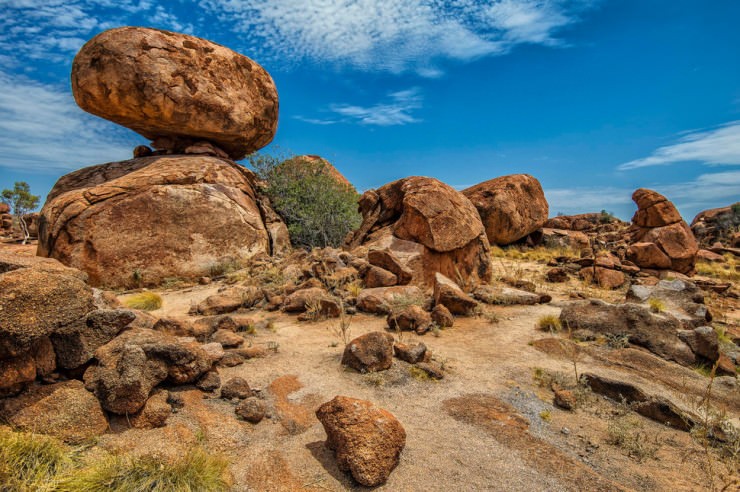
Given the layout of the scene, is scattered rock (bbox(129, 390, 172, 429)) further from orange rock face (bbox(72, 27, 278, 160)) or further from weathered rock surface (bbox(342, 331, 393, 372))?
orange rock face (bbox(72, 27, 278, 160))

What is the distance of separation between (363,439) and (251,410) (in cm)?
111

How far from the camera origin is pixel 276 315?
6.68m

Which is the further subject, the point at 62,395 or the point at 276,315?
the point at 276,315

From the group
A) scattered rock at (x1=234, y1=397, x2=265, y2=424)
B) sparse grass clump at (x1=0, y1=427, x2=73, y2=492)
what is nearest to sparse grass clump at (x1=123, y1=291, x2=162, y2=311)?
scattered rock at (x1=234, y1=397, x2=265, y2=424)

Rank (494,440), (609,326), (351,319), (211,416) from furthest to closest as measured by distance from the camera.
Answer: (351,319) → (609,326) → (211,416) → (494,440)

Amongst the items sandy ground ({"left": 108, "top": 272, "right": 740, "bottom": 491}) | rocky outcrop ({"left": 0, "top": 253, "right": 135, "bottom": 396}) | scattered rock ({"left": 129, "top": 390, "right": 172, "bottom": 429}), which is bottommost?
sandy ground ({"left": 108, "top": 272, "right": 740, "bottom": 491})

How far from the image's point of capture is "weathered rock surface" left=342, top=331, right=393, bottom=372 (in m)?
4.18

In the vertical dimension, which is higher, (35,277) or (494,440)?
(35,277)

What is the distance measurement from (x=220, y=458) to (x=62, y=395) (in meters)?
1.25

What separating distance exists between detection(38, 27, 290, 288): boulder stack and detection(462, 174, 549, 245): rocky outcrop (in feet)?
29.0

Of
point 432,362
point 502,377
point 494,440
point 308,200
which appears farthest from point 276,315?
point 308,200

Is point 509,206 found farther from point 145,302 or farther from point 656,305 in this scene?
point 145,302

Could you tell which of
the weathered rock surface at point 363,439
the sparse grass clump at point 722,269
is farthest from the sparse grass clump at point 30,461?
the sparse grass clump at point 722,269

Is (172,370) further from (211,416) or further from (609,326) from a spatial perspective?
(609,326)
